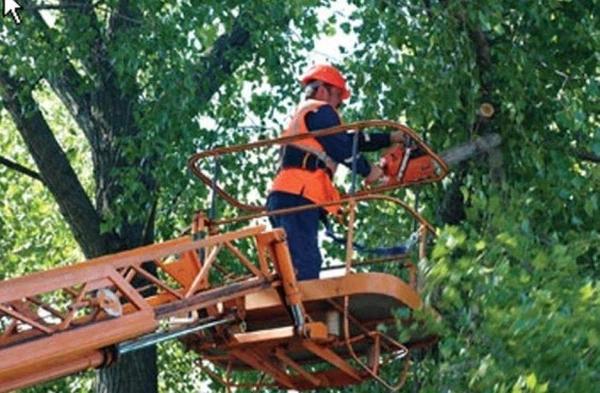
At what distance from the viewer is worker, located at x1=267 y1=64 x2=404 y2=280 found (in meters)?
15.8

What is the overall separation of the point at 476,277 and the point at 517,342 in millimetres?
532

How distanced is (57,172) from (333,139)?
619 cm

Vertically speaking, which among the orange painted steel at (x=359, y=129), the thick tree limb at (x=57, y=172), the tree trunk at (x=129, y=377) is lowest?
the orange painted steel at (x=359, y=129)

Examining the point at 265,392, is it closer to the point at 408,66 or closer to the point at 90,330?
the point at 408,66

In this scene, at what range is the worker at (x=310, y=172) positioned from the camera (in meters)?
15.8

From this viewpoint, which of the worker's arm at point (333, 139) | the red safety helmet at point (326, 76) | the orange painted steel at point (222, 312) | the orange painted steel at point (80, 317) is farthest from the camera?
the red safety helmet at point (326, 76)

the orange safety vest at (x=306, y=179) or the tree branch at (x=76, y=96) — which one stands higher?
the tree branch at (x=76, y=96)

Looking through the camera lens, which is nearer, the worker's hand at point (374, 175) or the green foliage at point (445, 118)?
the green foliage at point (445, 118)

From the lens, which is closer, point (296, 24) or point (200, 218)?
point (200, 218)

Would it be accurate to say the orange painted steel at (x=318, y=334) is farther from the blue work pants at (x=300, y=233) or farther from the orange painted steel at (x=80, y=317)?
the orange painted steel at (x=80, y=317)

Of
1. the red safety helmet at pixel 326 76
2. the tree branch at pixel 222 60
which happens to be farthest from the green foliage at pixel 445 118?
the red safety helmet at pixel 326 76

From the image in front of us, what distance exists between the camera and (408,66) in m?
A: 18.8

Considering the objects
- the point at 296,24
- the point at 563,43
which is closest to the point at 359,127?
the point at 563,43

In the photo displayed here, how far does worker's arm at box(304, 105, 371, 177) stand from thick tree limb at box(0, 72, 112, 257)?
5.55 metres
